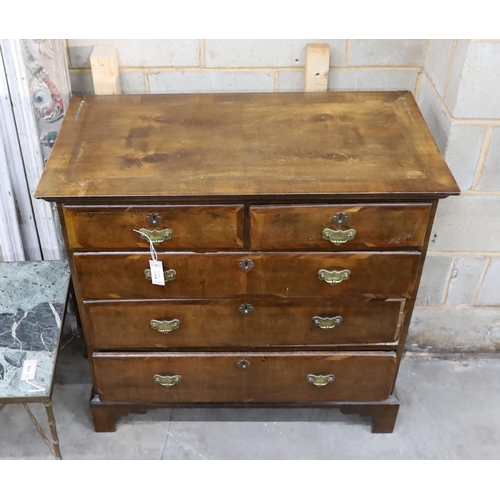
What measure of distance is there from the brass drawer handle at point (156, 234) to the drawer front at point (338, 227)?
10.2 inches

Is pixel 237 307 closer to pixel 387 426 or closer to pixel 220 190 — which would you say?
pixel 220 190

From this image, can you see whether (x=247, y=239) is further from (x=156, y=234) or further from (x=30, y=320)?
(x=30, y=320)

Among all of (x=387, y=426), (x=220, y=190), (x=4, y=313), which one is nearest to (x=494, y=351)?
(x=387, y=426)

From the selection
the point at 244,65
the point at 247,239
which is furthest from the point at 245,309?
the point at 244,65

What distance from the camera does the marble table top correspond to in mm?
2137

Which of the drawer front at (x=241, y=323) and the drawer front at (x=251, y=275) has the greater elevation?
the drawer front at (x=251, y=275)

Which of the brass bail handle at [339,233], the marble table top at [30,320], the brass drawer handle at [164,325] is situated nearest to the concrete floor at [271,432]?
the marble table top at [30,320]

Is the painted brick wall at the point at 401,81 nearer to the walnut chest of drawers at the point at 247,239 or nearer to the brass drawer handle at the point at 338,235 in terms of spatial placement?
the walnut chest of drawers at the point at 247,239

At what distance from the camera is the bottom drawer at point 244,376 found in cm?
227

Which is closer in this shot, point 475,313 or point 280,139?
point 280,139

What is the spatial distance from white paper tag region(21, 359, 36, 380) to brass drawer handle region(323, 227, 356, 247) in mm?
1099

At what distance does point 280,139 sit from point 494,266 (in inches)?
45.3

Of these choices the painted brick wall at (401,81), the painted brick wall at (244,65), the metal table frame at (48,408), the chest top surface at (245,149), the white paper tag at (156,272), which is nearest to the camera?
the chest top surface at (245,149)

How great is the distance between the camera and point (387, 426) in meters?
2.51
